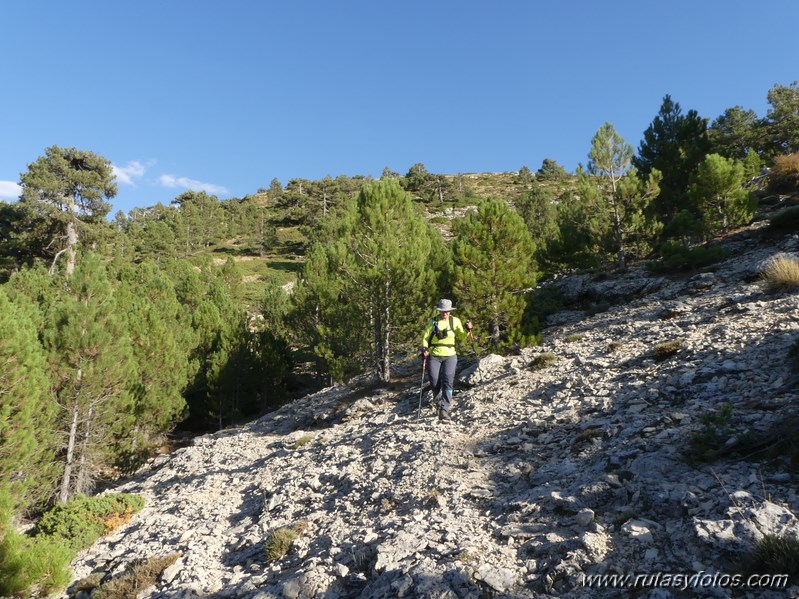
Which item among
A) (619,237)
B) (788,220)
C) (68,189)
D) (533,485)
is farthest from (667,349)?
(68,189)

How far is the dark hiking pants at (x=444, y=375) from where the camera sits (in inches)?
400

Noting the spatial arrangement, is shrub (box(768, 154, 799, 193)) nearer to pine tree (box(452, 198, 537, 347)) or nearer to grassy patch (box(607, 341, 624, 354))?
pine tree (box(452, 198, 537, 347))

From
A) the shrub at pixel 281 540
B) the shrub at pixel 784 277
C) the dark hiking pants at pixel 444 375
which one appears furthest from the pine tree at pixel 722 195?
the shrub at pixel 281 540

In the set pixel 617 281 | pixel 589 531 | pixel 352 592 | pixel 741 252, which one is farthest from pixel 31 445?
pixel 741 252

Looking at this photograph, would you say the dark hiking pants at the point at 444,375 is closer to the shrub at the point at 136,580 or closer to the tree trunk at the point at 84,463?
the shrub at the point at 136,580

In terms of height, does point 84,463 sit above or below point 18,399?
below

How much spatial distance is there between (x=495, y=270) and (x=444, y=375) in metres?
6.93

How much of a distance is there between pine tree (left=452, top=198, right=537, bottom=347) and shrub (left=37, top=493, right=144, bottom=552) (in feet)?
39.0

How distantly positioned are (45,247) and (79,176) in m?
7.57

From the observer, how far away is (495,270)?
16.0 meters

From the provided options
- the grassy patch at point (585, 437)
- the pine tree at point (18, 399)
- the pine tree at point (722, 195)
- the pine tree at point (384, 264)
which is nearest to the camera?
the grassy patch at point (585, 437)

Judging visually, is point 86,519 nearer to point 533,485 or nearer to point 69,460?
point 69,460

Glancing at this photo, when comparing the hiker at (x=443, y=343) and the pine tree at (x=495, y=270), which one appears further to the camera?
the pine tree at (x=495, y=270)

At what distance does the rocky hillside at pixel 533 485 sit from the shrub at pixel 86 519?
50 cm
